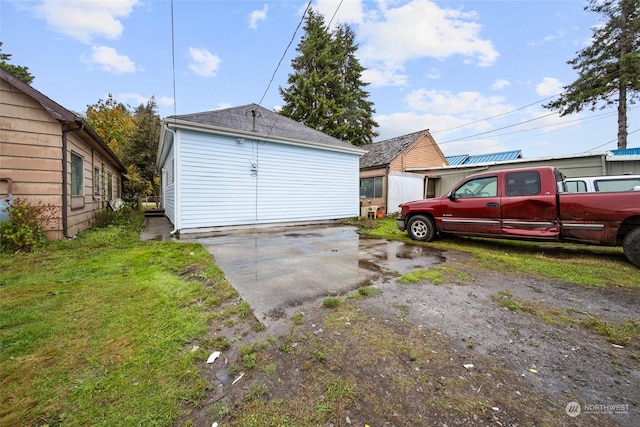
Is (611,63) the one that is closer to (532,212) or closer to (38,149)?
(532,212)

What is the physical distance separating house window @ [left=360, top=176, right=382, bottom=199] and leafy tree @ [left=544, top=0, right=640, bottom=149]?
14.2 meters

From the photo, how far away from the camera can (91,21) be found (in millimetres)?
6945

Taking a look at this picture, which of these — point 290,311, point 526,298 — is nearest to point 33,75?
point 290,311

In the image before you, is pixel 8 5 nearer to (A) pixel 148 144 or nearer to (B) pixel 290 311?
(B) pixel 290 311

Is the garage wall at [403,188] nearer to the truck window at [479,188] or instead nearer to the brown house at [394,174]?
the brown house at [394,174]

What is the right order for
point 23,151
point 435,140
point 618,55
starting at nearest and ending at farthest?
point 23,151, point 618,55, point 435,140

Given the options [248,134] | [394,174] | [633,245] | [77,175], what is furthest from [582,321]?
[394,174]

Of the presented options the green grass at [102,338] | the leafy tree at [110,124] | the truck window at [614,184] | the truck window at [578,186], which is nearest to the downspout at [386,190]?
the truck window at [578,186]

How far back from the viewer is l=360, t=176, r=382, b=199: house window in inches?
575

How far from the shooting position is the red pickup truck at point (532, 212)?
14.5ft

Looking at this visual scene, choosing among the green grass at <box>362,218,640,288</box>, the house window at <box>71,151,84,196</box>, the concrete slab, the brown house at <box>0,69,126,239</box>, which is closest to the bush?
the brown house at <box>0,69,126,239</box>

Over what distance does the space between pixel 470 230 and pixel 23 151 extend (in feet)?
33.7

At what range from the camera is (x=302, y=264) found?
464 cm

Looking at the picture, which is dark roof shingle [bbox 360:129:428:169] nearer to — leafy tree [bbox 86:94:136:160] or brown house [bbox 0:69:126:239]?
brown house [bbox 0:69:126:239]
